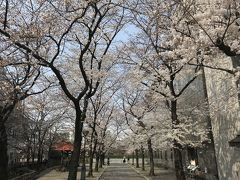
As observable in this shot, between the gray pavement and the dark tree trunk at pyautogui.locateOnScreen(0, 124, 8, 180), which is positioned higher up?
the dark tree trunk at pyautogui.locateOnScreen(0, 124, 8, 180)

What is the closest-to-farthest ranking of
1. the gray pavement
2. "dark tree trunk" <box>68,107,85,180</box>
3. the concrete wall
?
"dark tree trunk" <box>68,107,85,180</box> < the concrete wall < the gray pavement

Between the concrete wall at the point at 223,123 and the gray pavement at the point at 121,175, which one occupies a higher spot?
the concrete wall at the point at 223,123

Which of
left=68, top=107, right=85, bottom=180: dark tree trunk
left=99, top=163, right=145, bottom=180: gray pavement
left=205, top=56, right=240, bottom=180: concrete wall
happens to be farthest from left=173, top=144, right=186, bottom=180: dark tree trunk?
left=99, top=163, right=145, bottom=180: gray pavement

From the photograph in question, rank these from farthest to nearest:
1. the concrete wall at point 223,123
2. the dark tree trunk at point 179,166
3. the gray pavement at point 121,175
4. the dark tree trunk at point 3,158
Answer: the gray pavement at point 121,175 < the dark tree trunk at point 3,158 < the dark tree trunk at point 179,166 < the concrete wall at point 223,123

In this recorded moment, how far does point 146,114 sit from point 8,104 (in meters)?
19.1

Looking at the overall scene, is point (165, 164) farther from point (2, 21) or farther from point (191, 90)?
point (2, 21)

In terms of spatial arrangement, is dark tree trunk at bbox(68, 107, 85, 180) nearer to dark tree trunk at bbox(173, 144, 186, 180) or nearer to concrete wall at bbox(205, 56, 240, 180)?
dark tree trunk at bbox(173, 144, 186, 180)

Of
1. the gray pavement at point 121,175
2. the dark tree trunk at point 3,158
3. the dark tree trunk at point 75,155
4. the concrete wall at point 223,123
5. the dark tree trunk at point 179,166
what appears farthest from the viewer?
the gray pavement at point 121,175

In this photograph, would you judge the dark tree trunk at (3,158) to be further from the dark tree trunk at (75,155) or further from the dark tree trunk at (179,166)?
the dark tree trunk at (179,166)

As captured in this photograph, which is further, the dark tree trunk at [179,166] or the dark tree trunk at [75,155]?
the dark tree trunk at [179,166]

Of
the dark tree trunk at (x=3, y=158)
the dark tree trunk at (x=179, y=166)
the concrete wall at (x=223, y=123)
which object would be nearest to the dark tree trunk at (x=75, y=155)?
the dark tree trunk at (x=3, y=158)

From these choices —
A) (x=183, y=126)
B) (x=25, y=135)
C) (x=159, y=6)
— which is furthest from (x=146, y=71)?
(x=25, y=135)

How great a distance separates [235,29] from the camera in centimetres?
1101

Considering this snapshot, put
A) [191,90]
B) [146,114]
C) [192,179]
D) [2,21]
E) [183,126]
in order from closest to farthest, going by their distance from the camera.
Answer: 1. [2,21]
2. [183,126]
3. [192,179]
4. [191,90]
5. [146,114]
